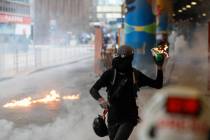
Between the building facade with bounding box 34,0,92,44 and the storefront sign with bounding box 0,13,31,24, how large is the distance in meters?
1.92

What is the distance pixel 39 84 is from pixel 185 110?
20534mm

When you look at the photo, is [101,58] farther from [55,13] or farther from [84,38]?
[84,38]

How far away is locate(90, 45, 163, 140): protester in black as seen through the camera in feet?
18.4

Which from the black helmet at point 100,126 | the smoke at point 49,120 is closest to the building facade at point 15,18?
the smoke at point 49,120

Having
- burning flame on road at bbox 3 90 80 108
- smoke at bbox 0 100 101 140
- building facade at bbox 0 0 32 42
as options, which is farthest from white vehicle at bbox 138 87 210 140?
building facade at bbox 0 0 32 42

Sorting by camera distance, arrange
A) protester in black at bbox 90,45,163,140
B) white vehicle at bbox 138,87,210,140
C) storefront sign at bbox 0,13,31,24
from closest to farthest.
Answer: white vehicle at bbox 138,87,210,140
protester in black at bbox 90,45,163,140
storefront sign at bbox 0,13,31,24

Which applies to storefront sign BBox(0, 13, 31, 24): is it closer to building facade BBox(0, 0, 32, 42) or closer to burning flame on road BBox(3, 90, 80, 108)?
building facade BBox(0, 0, 32, 42)

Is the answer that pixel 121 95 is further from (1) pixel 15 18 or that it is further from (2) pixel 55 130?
(1) pixel 15 18

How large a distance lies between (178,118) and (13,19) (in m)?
60.8

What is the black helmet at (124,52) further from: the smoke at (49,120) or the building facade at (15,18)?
the building facade at (15,18)

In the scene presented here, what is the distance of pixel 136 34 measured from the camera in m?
24.1

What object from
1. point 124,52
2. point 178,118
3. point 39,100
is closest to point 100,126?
point 124,52

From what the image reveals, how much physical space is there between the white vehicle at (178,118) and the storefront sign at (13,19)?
55.7m

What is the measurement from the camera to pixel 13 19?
61.2 meters
